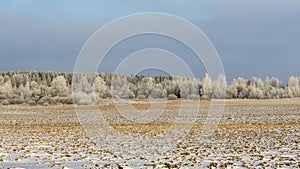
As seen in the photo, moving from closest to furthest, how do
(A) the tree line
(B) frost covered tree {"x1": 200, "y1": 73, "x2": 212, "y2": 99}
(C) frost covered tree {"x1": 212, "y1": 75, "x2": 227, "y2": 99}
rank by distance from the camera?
(A) the tree line
(B) frost covered tree {"x1": 200, "y1": 73, "x2": 212, "y2": 99}
(C) frost covered tree {"x1": 212, "y1": 75, "x2": 227, "y2": 99}

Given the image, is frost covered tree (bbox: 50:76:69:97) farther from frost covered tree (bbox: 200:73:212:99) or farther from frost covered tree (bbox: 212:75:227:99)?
frost covered tree (bbox: 212:75:227:99)

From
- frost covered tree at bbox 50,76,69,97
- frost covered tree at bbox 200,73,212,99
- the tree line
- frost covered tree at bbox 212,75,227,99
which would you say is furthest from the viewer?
frost covered tree at bbox 212,75,227,99

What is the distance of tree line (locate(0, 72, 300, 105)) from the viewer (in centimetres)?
8143

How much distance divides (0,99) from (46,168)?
86263mm

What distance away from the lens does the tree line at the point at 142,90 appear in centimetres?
8143

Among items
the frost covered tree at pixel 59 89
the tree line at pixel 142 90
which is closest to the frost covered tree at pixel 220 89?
the tree line at pixel 142 90

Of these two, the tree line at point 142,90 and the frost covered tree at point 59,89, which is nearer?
the tree line at point 142,90

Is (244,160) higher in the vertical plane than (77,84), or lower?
lower

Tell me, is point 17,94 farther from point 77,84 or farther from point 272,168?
point 272,168

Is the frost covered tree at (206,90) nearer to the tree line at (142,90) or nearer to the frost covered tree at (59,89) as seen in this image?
the tree line at (142,90)

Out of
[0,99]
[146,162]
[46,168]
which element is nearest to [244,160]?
[146,162]

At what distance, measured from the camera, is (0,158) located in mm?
14461

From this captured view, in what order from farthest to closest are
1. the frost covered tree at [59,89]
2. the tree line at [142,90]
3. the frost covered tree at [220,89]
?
the frost covered tree at [220,89] < the frost covered tree at [59,89] < the tree line at [142,90]

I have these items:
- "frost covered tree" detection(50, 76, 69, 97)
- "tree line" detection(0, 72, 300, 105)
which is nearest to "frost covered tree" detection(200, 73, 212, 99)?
"tree line" detection(0, 72, 300, 105)
